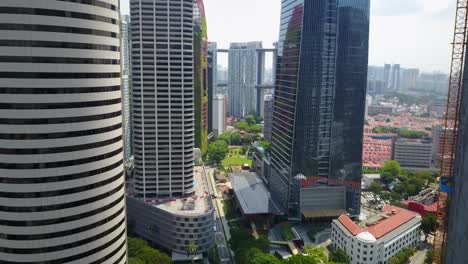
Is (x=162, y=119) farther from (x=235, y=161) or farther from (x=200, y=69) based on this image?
(x=235, y=161)

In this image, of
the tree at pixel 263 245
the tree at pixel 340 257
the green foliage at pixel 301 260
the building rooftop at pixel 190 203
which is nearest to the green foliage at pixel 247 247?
the tree at pixel 263 245

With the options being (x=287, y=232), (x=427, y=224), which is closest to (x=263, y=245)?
(x=287, y=232)

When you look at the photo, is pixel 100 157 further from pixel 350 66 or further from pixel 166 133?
pixel 350 66

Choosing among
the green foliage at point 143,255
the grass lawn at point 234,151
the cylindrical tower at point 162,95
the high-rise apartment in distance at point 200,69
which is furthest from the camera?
the grass lawn at point 234,151

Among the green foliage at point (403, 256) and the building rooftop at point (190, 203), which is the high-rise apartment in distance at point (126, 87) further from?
the green foliage at point (403, 256)

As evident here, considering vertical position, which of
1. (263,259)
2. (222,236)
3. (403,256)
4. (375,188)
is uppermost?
(263,259)

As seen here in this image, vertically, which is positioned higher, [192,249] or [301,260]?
[301,260]

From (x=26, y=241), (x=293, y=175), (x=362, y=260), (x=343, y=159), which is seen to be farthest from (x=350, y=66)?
(x=26, y=241)
